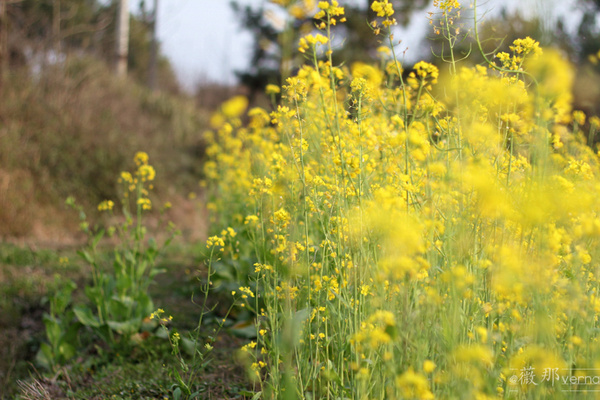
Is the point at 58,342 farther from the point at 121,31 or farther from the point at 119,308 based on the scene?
the point at 121,31

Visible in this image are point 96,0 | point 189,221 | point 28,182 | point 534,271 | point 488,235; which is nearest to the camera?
point 534,271

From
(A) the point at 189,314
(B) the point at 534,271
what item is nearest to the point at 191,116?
(A) the point at 189,314

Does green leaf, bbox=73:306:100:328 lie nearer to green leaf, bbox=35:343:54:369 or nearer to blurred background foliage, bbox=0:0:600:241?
green leaf, bbox=35:343:54:369

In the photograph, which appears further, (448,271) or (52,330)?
(52,330)

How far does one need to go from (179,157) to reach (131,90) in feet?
5.87

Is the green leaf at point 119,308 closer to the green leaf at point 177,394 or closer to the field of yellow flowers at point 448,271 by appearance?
the field of yellow flowers at point 448,271

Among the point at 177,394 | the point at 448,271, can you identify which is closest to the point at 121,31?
the point at 177,394

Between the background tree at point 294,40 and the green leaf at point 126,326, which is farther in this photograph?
the background tree at point 294,40

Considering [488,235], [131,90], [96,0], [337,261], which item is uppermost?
[96,0]

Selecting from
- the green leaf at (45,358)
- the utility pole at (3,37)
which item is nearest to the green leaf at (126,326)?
the green leaf at (45,358)

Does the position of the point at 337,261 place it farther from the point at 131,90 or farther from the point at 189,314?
the point at 131,90

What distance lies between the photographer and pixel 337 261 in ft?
5.79

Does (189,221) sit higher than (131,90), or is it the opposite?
(131,90)

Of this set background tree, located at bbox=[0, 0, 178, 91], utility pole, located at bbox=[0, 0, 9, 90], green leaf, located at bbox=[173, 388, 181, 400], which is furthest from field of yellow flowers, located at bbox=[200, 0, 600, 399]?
background tree, located at bbox=[0, 0, 178, 91]
